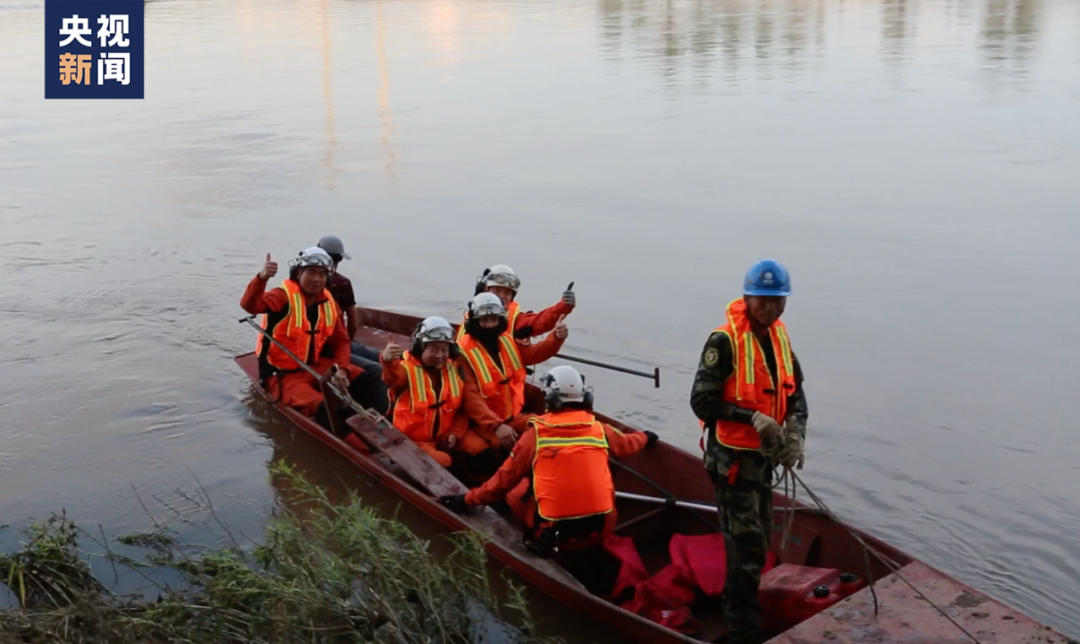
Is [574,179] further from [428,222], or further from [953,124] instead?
[953,124]

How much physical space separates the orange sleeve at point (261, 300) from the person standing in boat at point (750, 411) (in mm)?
4433

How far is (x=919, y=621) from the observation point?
548cm

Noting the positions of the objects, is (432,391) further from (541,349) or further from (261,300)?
(261,300)

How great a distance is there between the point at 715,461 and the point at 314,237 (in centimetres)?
1140

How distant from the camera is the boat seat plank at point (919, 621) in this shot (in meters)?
5.32

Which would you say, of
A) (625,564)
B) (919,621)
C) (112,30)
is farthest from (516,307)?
(112,30)

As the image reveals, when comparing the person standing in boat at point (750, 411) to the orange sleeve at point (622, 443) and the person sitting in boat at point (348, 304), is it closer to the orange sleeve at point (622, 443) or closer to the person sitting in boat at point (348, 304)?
the orange sleeve at point (622, 443)

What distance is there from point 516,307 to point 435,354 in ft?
4.08

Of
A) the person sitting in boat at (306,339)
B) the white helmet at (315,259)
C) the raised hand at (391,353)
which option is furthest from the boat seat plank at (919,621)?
the white helmet at (315,259)

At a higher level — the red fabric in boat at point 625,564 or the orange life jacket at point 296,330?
the orange life jacket at point 296,330

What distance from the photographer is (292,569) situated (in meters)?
6.05

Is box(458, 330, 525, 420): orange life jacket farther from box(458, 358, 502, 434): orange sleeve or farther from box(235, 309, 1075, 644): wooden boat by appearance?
box(235, 309, 1075, 644): wooden boat

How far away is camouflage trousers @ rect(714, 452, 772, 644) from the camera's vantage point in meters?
5.78

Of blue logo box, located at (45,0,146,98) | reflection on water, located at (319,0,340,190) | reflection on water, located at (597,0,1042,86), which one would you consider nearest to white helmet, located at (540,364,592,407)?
reflection on water, located at (319,0,340,190)
